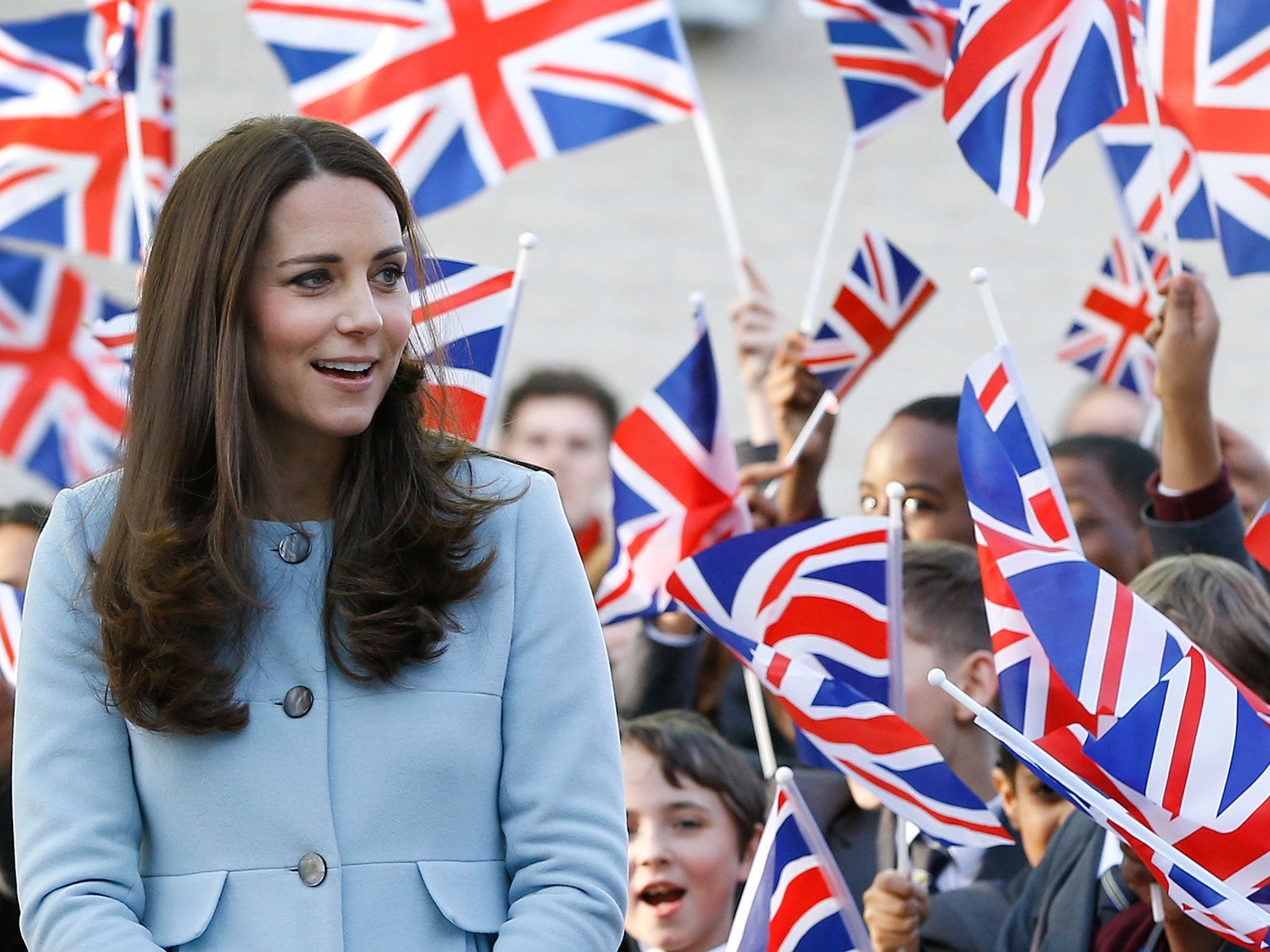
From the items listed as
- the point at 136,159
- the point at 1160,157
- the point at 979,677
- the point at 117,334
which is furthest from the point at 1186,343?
the point at 136,159

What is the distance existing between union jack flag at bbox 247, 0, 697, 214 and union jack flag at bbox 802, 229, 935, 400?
0.53 m

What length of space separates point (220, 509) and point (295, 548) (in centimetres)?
9

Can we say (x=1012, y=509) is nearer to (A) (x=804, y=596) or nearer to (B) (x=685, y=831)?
(A) (x=804, y=596)

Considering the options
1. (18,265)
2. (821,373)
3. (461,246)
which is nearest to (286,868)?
(821,373)

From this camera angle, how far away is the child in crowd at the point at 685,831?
3.00m

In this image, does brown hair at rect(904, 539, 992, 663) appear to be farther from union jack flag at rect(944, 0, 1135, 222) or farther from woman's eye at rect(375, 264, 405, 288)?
woman's eye at rect(375, 264, 405, 288)

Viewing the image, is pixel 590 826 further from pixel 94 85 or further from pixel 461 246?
pixel 461 246

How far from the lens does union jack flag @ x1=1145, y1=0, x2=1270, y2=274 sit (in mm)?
3330

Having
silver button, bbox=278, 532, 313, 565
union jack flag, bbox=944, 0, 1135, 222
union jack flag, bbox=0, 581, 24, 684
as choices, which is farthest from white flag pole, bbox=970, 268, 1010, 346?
union jack flag, bbox=0, 581, 24, 684

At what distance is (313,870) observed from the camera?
5.29 ft

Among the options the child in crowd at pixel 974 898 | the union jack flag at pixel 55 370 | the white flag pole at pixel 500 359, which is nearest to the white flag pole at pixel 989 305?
the child in crowd at pixel 974 898

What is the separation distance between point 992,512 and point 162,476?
124 cm

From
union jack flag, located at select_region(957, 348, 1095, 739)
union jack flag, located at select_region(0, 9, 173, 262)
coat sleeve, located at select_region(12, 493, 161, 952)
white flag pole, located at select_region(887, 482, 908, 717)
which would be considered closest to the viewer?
coat sleeve, located at select_region(12, 493, 161, 952)

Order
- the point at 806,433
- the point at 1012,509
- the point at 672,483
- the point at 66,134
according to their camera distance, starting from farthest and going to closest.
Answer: the point at 66,134, the point at 806,433, the point at 672,483, the point at 1012,509
